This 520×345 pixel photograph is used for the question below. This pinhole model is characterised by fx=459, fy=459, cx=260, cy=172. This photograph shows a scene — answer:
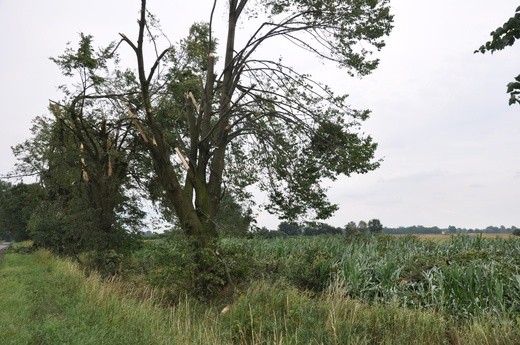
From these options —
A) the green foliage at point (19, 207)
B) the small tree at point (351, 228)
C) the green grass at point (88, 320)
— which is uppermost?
the green foliage at point (19, 207)

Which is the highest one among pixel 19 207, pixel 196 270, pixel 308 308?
pixel 19 207

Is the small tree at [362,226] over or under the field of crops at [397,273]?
over

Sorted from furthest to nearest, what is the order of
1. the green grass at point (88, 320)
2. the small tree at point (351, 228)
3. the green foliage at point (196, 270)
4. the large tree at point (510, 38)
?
the small tree at point (351, 228) → the green foliage at point (196, 270) → the green grass at point (88, 320) → the large tree at point (510, 38)

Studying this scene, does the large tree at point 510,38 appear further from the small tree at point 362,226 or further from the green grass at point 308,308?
the small tree at point 362,226

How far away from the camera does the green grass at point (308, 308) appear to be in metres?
6.35

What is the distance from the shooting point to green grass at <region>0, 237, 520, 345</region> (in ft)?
20.8

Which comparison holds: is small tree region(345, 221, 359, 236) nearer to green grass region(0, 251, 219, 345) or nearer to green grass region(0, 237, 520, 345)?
green grass region(0, 237, 520, 345)

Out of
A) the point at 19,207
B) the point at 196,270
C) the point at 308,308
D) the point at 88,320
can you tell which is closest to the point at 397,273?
the point at 308,308

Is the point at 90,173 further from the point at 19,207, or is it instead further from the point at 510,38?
the point at 19,207

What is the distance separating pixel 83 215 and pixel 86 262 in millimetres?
1986

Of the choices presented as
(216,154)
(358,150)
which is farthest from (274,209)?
(358,150)

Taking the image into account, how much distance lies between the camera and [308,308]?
7.89 metres

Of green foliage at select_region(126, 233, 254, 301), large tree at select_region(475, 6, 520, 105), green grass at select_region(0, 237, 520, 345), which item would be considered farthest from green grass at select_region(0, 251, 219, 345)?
large tree at select_region(475, 6, 520, 105)

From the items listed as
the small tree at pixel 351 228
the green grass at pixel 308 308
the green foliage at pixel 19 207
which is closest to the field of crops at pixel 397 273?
the green grass at pixel 308 308
